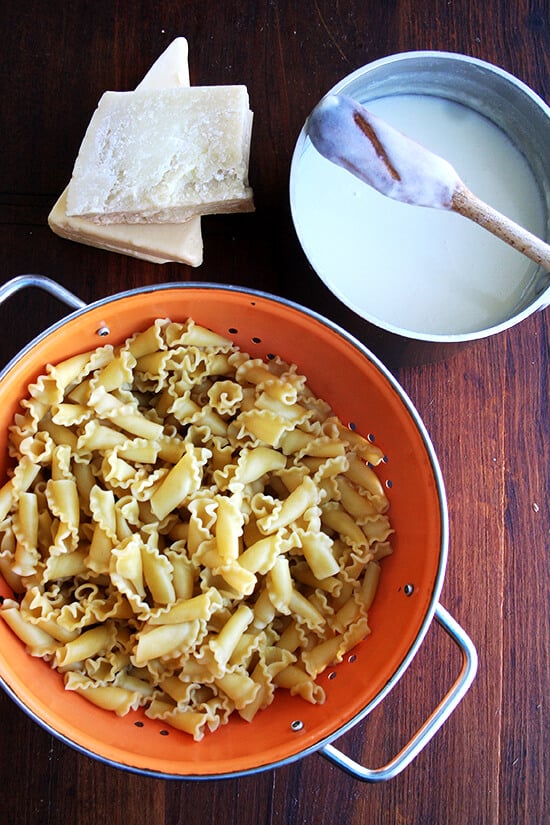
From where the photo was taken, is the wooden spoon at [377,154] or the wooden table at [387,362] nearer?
the wooden spoon at [377,154]

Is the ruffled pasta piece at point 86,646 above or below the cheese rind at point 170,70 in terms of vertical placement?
below

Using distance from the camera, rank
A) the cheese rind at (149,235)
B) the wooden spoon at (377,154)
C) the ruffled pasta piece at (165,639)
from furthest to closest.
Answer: the cheese rind at (149,235)
the ruffled pasta piece at (165,639)
the wooden spoon at (377,154)

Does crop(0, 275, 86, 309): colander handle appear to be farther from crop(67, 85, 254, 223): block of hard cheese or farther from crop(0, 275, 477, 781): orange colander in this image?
crop(67, 85, 254, 223): block of hard cheese

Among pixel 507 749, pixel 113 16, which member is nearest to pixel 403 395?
pixel 507 749

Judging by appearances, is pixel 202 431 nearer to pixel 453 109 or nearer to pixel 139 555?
pixel 139 555

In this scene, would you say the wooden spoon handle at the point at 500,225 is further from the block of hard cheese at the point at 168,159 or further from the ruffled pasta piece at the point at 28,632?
the ruffled pasta piece at the point at 28,632

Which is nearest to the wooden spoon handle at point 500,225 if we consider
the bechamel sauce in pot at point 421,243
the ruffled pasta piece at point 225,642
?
the bechamel sauce in pot at point 421,243

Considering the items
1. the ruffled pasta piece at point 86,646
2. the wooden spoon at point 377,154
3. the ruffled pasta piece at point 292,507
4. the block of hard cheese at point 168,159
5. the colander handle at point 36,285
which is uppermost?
the wooden spoon at point 377,154

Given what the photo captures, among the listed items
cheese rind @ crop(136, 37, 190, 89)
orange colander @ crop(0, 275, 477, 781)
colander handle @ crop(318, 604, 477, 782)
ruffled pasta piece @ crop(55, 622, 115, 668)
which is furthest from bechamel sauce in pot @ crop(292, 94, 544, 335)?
ruffled pasta piece @ crop(55, 622, 115, 668)
